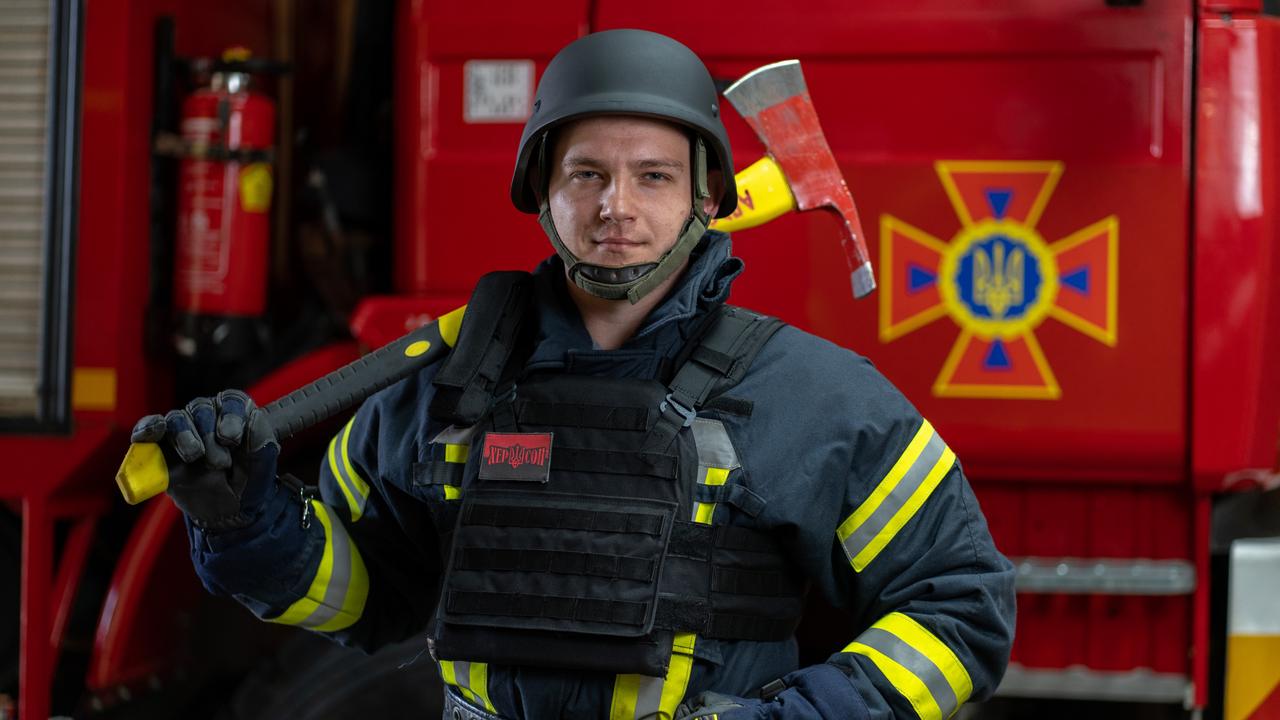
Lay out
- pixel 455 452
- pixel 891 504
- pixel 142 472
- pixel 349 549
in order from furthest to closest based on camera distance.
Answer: pixel 349 549 → pixel 455 452 → pixel 891 504 → pixel 142 472

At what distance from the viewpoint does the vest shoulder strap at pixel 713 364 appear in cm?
166

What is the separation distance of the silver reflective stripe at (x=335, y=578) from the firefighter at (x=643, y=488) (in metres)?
0.02

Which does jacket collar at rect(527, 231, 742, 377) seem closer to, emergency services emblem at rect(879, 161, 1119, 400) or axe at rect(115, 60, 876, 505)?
axe at rect(115, 60, 876, 505)

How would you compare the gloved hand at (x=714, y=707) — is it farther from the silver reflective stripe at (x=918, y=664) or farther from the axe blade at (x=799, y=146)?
the axe blade at (x=799, y=146)

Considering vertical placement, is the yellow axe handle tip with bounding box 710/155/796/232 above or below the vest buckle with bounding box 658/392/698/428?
above

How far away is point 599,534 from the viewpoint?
1.63 m

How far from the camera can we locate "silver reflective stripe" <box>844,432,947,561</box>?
162 cm

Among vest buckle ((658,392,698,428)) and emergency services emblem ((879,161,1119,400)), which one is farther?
emergency services emblem ((879,161,1119,400))

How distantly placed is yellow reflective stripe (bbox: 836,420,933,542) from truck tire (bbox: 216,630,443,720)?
107 cm

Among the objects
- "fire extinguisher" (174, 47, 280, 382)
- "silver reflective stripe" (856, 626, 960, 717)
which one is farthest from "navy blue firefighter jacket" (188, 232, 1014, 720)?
"fire extinguisher" (174, 47, 280, 382)

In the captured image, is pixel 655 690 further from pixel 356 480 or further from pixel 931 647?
pixel 356 480

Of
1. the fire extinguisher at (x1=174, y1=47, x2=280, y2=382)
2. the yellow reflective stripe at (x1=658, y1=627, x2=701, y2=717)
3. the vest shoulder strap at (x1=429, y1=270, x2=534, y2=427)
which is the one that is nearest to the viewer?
the yellow reflective stripe at (x1=658, y1=627, x2=701, y2=717)

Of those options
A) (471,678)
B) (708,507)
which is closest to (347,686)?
(471,678)

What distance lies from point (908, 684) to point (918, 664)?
3 centimetres
